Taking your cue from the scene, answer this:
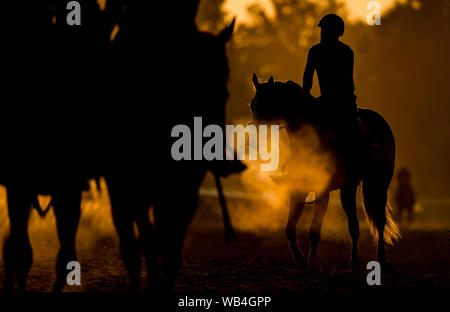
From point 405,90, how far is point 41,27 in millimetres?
64401

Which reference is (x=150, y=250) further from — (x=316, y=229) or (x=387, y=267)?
(x=387, y=267)

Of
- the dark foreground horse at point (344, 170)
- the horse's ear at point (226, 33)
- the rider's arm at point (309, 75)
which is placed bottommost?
the dark foreground horse at point (344, 170)

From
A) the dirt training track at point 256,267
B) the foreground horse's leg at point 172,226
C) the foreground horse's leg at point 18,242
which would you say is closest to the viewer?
the foreground horse's leg at point 172,226

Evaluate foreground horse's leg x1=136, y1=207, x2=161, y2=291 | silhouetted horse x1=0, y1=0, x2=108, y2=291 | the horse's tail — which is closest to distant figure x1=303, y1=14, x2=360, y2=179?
the horse's tail

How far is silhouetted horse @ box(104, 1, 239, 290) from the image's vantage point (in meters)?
7.22

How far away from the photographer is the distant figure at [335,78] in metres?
10.8

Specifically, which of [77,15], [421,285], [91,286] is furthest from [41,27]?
[421,285]

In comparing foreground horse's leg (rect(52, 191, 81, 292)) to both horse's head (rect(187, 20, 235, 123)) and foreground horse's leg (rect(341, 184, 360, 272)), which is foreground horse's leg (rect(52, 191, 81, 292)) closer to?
horse's head (rect(187, 20, 235, 123))

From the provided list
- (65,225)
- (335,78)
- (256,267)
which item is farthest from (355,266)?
(65,225)

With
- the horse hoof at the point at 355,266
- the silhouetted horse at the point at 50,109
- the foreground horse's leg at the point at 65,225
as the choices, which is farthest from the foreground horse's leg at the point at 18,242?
the horse hoof at the point at 355,266

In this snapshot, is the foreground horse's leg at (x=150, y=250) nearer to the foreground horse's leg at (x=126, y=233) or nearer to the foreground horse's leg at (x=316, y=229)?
the foreground horse's leg at (x=126, y=233)

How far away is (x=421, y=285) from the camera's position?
9625mm
